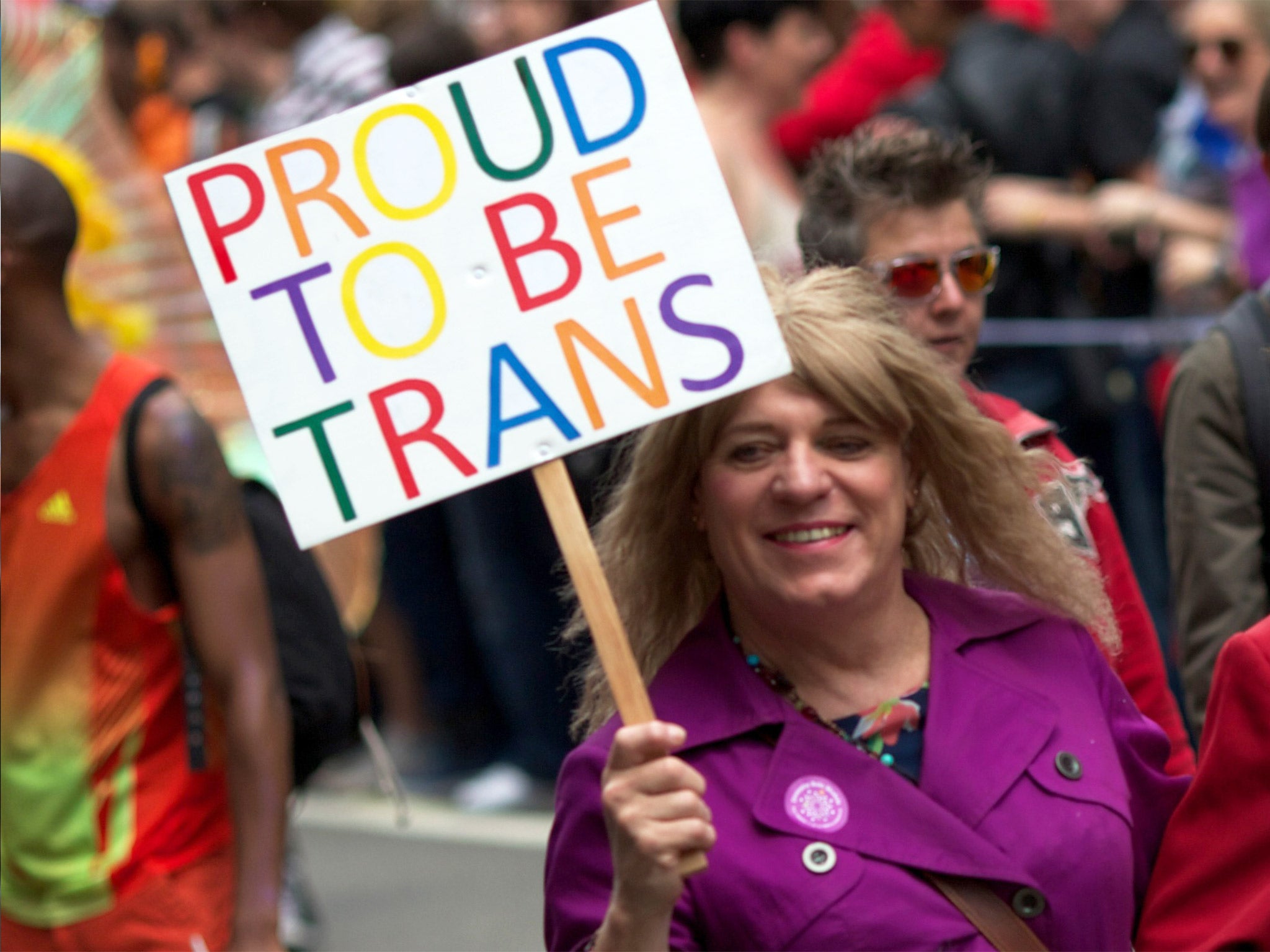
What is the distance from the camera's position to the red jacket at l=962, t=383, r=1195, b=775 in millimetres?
3373

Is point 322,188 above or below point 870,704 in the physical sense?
above

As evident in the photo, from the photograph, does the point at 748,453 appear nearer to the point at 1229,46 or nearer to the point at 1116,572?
the point at 1116,572

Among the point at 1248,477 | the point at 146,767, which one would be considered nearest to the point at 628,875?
the point at 146,767

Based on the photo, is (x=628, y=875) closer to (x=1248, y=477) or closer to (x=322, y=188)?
(x=322, y=188)

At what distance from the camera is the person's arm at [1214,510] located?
362cm

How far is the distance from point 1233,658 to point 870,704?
51 centimetres

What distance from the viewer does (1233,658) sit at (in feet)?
8.26

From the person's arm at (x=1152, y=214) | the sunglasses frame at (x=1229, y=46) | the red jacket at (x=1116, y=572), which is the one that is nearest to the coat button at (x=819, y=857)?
the red jacket at (x=1116, y=572)

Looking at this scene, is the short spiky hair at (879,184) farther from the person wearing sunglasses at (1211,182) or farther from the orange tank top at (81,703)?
the person wearing sunglasses at (1211,182)

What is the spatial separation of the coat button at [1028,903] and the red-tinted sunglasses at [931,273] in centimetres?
129

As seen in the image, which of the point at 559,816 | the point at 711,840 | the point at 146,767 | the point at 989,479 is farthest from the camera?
the point at 146,767

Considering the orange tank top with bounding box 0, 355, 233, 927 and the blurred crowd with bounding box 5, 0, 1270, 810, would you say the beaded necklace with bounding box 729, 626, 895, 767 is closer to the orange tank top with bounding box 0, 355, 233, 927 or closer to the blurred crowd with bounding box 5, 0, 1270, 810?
the orange tank top with bounding box 0, 355, 233, 927

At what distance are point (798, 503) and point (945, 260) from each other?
3.57 ft

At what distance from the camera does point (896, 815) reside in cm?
260
